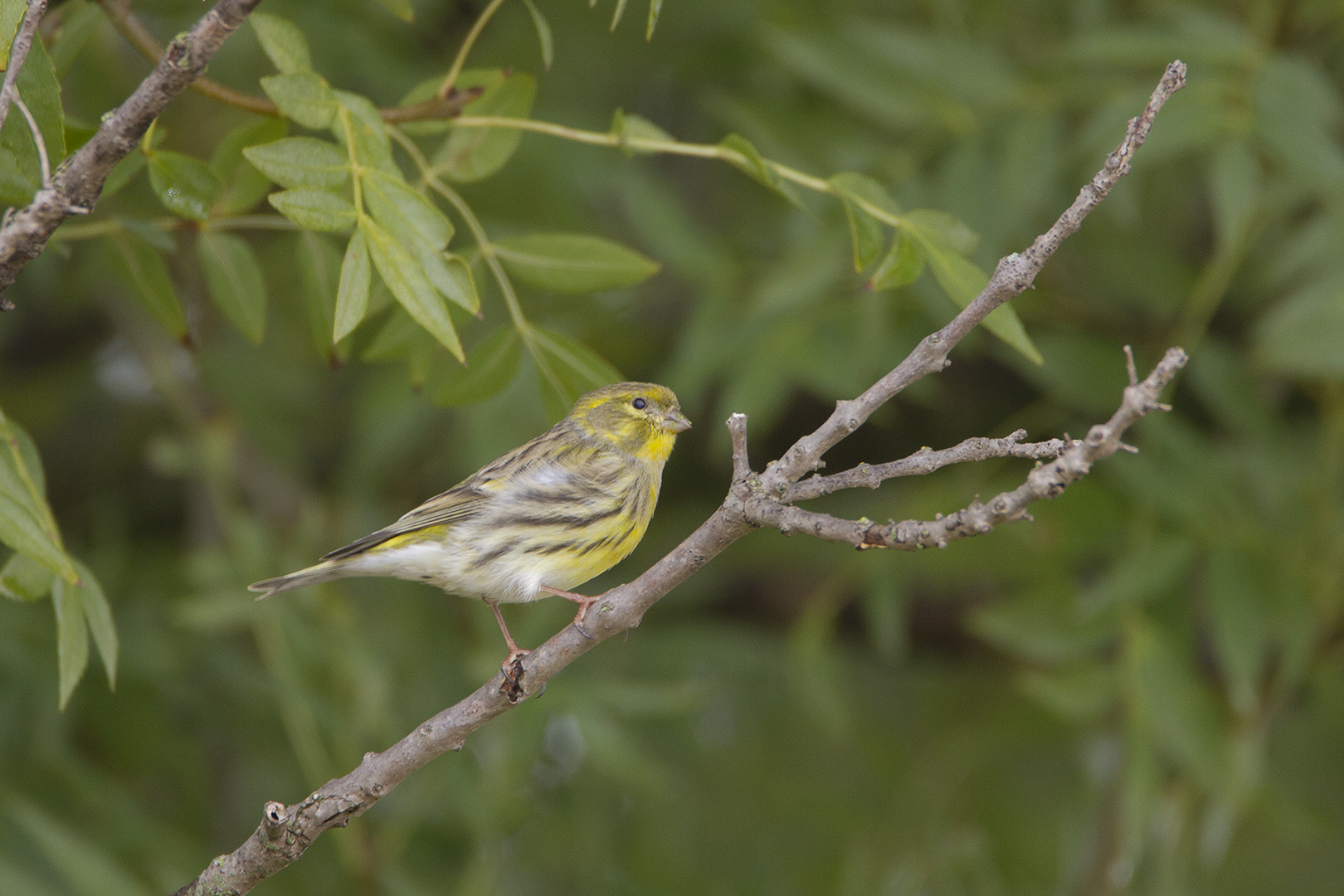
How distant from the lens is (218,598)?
4.04 metres

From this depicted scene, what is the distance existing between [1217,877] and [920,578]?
170 cm

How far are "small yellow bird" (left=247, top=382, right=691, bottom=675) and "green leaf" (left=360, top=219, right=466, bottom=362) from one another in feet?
2.34

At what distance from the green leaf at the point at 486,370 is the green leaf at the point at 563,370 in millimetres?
57

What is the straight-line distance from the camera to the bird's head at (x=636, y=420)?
2.76m

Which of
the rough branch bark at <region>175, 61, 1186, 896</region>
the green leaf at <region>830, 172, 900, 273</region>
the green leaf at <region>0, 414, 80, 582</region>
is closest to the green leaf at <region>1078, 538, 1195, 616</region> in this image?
the green leaf at <region>830, 172, 900, 273</region>

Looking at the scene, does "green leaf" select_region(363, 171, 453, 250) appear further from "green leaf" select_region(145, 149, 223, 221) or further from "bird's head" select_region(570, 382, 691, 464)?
"bird's head" select_region(570, 382, 691, 464)

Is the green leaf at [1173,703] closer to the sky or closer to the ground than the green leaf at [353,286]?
closer to the ground

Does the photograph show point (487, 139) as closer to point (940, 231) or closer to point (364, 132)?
point (364, 132)

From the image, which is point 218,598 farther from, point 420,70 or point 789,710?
point 789,710

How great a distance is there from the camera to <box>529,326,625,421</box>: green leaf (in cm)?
Result: 236

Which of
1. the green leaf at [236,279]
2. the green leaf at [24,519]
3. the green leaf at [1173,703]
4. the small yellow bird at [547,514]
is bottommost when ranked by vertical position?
the green leaf at [1173,703]

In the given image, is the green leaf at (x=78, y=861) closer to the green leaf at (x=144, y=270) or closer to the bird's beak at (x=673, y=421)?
the green leaf at (x=144, y=270)

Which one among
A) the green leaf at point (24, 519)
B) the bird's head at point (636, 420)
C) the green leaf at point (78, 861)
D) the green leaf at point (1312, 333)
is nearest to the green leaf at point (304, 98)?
the green leaf at point (24, 519)

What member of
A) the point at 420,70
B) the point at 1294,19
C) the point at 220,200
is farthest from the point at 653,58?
the point at 220,200
